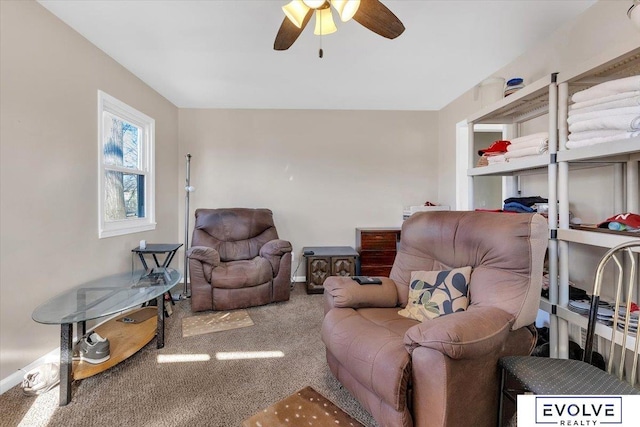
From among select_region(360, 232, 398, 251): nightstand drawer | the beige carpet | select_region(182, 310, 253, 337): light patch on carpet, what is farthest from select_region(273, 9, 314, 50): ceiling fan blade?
select_region(360, 232, 398, 251): nightstand drawer

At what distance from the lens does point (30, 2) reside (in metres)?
1.87

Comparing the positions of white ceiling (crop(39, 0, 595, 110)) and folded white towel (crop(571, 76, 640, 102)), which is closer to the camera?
folded white towel (crop(571, 76, 640, 102))

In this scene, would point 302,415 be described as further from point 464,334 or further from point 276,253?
point 276,253

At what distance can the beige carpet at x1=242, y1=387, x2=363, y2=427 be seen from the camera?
48.5 inches

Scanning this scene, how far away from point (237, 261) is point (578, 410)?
3044 mm

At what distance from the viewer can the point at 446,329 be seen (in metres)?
1.15

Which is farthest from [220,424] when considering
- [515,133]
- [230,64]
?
[515,133]

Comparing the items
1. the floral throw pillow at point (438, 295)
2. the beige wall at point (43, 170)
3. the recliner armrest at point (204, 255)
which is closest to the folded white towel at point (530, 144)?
the floral throw pillow at point (438, 295)

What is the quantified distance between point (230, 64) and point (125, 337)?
2.56m

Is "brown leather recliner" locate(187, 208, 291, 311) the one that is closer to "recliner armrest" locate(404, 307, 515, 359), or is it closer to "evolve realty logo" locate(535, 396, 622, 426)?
"recliner armrest" locate(404, 307, 515, 359)

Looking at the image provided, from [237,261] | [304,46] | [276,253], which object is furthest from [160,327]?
[304,46]

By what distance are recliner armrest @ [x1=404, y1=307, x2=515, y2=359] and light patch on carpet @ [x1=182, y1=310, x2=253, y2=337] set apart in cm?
191

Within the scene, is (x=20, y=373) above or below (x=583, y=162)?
below

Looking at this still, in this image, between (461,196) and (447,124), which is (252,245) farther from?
(447,124)
